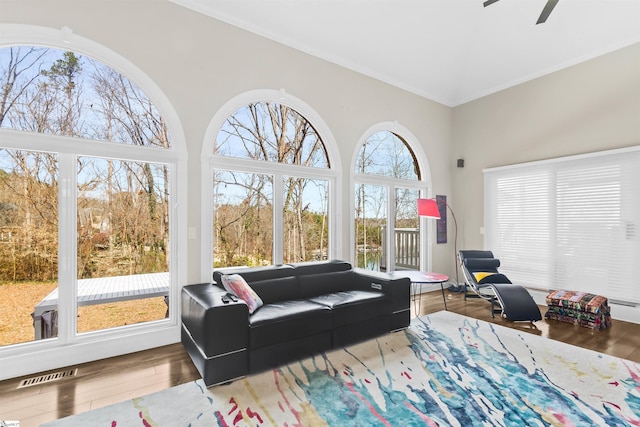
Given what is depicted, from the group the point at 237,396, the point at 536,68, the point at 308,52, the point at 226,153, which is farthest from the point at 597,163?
the point at 237,396

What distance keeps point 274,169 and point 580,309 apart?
4.35 metres

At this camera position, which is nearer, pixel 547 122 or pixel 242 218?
pixel 242 218

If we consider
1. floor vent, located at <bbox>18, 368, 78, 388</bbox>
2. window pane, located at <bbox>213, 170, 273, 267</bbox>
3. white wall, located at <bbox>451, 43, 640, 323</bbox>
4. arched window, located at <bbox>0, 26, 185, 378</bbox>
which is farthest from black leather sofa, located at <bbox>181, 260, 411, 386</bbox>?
white wall, located at <bbox>451, 43, 640, 323</bbox>

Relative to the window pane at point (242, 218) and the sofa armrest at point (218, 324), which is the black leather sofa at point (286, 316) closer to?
the sofa armrest at point (218, 324)

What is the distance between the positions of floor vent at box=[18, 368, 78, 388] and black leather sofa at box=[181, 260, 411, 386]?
0.94m

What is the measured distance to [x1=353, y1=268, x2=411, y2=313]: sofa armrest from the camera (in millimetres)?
3633

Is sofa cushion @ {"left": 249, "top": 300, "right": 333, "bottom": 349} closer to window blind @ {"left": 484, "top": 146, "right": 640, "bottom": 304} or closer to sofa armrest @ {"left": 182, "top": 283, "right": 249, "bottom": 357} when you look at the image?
sofa armrest @ {"left": 182, "top": 283, "right": 249, "bottom": 357}

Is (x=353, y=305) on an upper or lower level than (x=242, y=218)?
lower

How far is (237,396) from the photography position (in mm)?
2357

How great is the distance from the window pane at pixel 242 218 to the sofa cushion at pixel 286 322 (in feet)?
3.36

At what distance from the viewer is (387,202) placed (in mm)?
5543

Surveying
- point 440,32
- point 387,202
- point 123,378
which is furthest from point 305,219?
point 440,32

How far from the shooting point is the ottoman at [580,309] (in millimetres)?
3863

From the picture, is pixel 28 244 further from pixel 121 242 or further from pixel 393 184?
pixel 393 184
